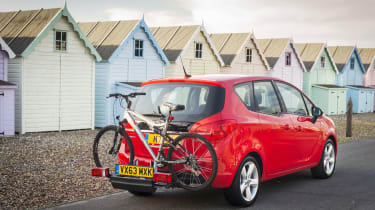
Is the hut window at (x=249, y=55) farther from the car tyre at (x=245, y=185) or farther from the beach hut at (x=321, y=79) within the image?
the car tyre at (x=245, y=185)

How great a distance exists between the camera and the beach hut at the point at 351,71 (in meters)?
39.1

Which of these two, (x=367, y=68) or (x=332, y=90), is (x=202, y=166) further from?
(x=367, y=68)

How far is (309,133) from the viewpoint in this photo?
29.2 ft

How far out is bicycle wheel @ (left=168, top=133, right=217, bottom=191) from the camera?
6.64m

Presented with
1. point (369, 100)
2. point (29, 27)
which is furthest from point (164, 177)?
point (369, 100)

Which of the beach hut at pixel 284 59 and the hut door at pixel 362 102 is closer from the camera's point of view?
the beach hut at pixel 284 59

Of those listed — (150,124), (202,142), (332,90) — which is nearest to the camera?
(202,142)

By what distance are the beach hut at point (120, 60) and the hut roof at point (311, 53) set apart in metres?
16.6

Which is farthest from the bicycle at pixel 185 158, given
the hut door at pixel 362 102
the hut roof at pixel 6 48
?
the hut door at pixel 362 102

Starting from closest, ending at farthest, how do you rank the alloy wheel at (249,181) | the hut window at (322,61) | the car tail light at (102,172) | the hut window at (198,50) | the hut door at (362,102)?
the car tail light at (102,172) < the alloy wheel at (249,181) < the hut window at (198,50) < the hut door at (362,102) < the hut window at (322,61)

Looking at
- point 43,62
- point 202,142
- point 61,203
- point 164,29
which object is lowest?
point 61,203

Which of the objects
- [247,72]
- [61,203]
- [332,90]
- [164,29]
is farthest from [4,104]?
[332,90]

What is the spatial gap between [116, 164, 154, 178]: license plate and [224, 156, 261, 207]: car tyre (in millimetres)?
1097

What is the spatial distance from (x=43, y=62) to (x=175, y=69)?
9.05 meters
